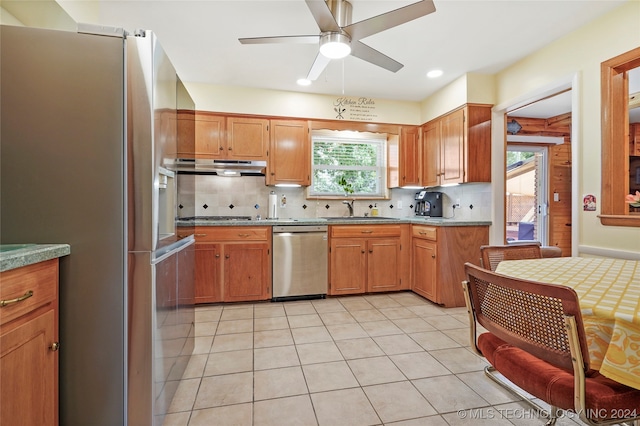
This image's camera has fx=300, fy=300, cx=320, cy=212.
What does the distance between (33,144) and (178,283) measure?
962 mm

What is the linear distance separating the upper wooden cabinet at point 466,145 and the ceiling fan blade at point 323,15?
2.06 metres

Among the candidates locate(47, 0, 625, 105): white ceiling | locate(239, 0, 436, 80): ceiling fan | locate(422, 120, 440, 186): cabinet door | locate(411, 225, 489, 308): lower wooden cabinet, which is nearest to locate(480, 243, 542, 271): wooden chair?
locate(411, 225, 489, 308): lower wooden cabinet

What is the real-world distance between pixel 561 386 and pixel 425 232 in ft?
8.32

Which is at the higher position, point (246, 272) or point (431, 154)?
point (431, 154)

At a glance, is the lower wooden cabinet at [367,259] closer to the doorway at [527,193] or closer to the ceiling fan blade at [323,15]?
the ceiling fan blade at [323,15]

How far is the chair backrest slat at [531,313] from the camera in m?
0.89

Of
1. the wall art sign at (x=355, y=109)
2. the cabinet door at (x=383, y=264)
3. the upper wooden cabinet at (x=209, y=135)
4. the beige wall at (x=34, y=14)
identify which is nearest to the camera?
the beige wall at (x=34, y=14)

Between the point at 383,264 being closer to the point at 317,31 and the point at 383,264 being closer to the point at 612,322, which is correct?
the point at 317,31

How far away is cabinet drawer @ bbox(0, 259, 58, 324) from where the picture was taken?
95 centimetres

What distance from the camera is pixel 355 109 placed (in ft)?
13.2

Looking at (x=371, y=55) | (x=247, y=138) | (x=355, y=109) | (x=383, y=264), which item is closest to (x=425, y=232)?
(x=383, y=264)

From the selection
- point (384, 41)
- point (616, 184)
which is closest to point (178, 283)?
point (384, 41)

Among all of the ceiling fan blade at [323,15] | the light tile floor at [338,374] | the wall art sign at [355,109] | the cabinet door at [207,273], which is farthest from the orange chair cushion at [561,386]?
the wall art sign at [355,109]

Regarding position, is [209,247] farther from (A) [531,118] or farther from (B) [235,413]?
(A) [531,118]
